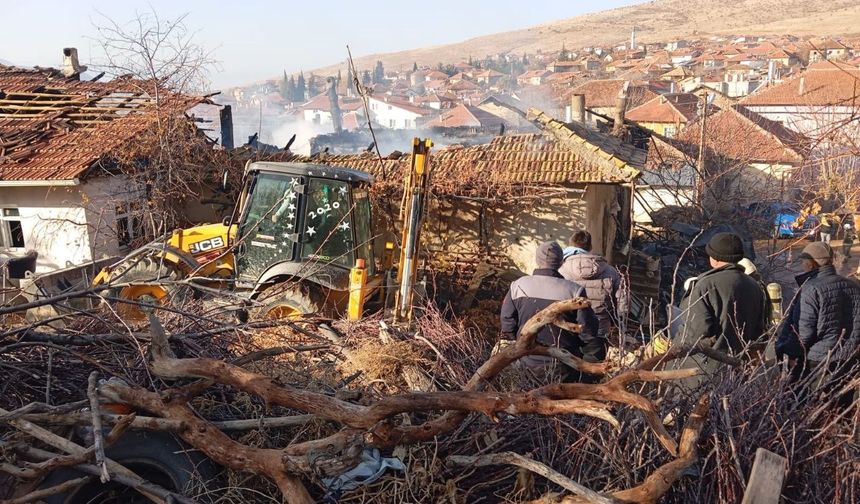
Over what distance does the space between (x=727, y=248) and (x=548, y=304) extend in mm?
1356

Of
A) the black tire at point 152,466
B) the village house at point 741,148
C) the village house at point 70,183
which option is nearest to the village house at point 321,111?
the village house at point 741,148

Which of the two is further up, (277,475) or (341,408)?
(341,408)

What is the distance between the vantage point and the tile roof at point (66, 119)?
13602mm

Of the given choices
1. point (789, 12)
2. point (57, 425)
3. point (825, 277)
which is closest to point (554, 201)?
point (825, 277)

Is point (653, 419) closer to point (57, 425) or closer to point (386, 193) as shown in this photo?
point (57, 425)

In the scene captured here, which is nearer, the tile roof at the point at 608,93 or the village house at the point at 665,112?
the village house at the point at 665,112

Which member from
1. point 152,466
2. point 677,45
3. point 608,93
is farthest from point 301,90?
point 152,466

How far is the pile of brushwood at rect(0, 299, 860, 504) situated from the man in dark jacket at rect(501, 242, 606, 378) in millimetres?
963

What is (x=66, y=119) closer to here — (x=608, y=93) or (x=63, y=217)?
(x=63, y=217)

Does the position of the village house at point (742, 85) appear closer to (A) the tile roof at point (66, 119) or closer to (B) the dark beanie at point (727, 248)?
(A) the tile roof at point (66, 119)

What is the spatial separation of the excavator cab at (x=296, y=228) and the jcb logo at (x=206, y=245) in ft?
1.49

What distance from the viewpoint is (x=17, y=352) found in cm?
452

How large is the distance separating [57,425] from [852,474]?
4.16 m

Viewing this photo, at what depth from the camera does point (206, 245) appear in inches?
373
